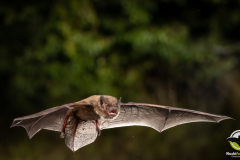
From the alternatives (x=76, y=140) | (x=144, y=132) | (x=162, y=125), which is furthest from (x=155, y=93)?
(x=76, y=140)

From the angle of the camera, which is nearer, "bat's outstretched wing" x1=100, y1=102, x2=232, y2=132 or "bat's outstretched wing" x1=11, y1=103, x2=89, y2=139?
"bat's outstretched wing" x1=11, y1=103, x2=89, y2=139

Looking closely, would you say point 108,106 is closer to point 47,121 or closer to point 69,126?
point 69,126

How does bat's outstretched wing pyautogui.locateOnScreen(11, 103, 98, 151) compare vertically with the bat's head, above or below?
below

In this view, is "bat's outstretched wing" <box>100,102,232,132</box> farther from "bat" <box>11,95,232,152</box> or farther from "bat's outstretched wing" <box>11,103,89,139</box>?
"bat's outstretched wing" <box>11,103,89,139</box>

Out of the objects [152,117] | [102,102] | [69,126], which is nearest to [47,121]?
[69,126]

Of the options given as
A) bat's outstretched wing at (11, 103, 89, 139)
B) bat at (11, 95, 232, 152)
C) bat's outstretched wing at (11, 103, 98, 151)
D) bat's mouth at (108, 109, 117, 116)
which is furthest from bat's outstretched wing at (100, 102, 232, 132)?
bat's mouth at (108, 109, 117, 116)

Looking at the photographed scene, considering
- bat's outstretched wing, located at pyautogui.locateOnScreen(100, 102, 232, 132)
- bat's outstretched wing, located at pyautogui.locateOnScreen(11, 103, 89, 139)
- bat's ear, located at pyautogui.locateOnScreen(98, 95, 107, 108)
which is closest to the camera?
bat's ear, located at pyautogui.locateOnScreen(98, 95, 107, 108)

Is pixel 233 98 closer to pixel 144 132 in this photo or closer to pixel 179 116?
pixel 144 132

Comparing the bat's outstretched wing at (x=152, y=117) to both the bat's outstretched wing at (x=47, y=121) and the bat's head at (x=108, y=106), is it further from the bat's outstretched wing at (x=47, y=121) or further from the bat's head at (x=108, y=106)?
the bat's head at (x=108, y=106)
